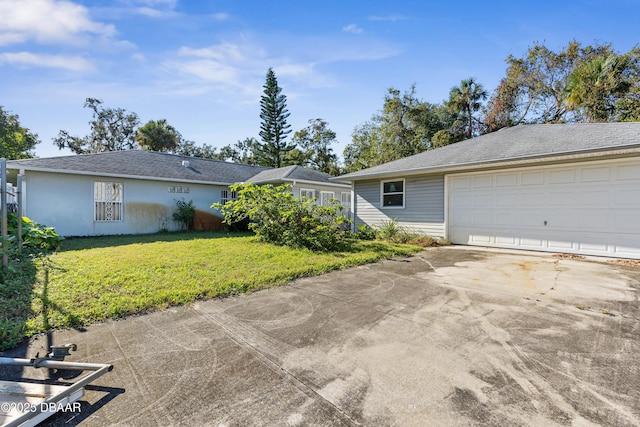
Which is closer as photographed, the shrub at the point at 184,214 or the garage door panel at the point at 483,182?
the garage door panel at the point at 483,182

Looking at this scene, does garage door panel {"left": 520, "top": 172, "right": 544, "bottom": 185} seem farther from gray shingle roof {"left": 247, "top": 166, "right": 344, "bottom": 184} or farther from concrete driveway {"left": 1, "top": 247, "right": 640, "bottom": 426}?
gray shingle roof {"left": 247, "top": 166, "right": 344, "bottom": 184}

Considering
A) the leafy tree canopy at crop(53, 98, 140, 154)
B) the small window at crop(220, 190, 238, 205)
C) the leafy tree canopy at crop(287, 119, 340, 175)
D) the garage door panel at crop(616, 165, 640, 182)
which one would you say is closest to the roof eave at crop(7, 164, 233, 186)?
the small window at crop(220, 190, 238, 205)

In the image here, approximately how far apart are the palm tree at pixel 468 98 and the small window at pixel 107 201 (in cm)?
2272

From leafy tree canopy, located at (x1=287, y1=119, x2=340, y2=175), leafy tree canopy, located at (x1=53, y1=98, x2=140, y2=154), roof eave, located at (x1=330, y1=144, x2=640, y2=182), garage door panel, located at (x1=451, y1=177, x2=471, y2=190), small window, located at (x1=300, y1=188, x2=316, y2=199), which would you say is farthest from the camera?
leafy tree canopy, located at (x1=53, y1=98, x2=140, y2=154)

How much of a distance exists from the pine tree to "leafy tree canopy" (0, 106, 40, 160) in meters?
19.1

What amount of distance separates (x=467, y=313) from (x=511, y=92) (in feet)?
77.6

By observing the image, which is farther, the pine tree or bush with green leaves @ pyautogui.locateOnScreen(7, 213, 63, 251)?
the pine tree

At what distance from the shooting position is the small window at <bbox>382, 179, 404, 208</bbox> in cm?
1075

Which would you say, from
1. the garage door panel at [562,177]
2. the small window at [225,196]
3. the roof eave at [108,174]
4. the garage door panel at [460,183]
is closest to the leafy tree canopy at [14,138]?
the roof eave at [108,174]

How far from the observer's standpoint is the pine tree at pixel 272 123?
26.3m

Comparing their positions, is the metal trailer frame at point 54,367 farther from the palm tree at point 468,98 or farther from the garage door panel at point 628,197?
the palm tree at point 468,98

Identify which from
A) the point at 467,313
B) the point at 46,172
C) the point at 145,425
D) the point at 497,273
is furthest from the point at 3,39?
the point at 497,273

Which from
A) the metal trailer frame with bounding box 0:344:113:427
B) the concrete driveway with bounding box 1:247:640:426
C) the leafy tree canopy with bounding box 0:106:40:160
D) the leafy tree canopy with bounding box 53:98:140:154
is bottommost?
the concrete driveway with bounding box 1:247:640:426

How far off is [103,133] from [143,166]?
83.9 ft
